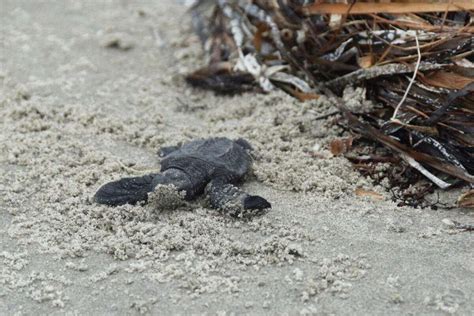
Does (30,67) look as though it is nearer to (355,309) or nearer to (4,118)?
(4,118)

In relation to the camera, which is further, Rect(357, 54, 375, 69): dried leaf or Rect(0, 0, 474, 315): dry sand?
Rect(357, 54, 375, 69): dried leaf

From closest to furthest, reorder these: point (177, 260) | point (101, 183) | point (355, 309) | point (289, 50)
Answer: point (355, 309) < point (177, 260) < point (101, 183) < point (289, 50)

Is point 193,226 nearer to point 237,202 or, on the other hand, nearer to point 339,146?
point 237,202

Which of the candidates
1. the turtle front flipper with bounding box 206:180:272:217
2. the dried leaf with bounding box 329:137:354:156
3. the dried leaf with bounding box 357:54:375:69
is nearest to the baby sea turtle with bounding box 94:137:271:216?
the turtle front flipper with bounding box 206:180:272:217

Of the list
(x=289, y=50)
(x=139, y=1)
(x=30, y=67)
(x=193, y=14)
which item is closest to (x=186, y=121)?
(x=289, y=50)

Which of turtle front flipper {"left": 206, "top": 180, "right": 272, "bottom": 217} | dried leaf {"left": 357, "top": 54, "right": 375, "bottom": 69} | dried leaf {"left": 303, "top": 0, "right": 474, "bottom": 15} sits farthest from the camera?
dried leaf {"left": 357, "top": 54, "right": 375, "bottom": 69}

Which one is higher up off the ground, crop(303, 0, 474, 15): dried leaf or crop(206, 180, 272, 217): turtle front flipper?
crop(303, 0, 474, 15): dried leaf

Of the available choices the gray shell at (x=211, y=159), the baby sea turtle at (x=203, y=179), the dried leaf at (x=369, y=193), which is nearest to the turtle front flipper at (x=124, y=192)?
the baby sea turtle at (x=203, y=179)

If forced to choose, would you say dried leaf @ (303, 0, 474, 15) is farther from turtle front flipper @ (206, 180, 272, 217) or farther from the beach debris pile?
turtle front flipper @ (206, 180, 272, 217)

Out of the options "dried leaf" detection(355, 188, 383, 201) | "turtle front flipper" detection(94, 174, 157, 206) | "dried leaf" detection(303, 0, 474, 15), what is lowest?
Answer: "dried leaf" detection(355, 188, 383, 201)
